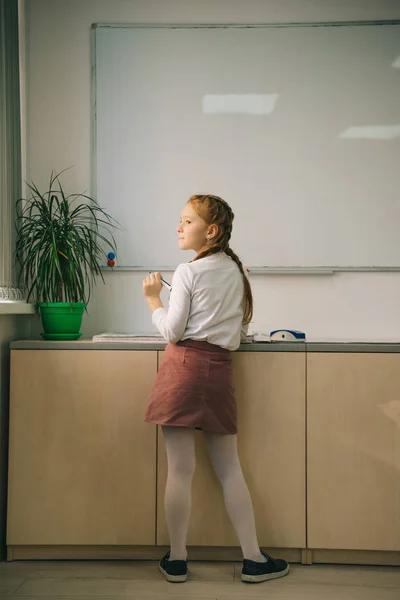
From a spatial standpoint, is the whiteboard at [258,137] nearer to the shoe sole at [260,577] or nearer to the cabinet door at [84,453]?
the cabinet door at [84,453]

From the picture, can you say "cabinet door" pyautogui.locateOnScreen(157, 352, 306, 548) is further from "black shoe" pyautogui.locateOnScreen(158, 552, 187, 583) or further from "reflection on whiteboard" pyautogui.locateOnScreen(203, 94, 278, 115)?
"reflection on whiteboard" pyautogui.locateOnScreen(203, 94, 278, 115)

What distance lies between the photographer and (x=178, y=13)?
282cm

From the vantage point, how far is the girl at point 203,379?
2.13 meters

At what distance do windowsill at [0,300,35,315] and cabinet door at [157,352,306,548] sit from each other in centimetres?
75

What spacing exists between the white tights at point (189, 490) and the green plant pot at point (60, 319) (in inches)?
23.7

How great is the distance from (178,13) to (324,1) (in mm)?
654

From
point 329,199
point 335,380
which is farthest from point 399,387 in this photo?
point 329,199

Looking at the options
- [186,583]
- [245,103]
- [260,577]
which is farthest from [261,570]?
[245,103]

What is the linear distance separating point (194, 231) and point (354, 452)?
0.99m

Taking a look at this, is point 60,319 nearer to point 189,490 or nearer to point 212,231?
point 212,231

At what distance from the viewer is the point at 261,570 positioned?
7.17 feet

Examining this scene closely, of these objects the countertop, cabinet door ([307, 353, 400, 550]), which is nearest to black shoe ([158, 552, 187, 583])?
cabinet door ([307, 353, 400, 550])

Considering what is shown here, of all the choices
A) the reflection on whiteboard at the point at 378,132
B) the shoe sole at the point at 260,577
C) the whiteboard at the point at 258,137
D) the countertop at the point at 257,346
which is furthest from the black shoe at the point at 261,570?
the reflection on whiteboard at the point at 378,132

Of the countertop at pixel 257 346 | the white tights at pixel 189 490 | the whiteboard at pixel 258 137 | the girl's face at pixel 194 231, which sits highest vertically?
the whiteboard at pixel 258 137
